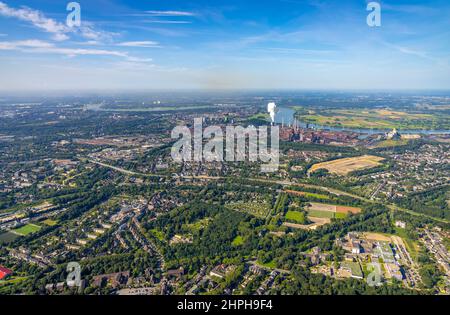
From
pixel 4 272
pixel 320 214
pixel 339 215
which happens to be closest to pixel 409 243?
pixel 339 215

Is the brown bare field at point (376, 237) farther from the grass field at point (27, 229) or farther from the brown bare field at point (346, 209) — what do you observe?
the grass field at point (27, 229)

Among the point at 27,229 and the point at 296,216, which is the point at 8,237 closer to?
the point at 27,229

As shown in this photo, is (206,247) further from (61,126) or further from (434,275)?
(61,126)

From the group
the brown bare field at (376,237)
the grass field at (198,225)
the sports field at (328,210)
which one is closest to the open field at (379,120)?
the sports field at (328,210)

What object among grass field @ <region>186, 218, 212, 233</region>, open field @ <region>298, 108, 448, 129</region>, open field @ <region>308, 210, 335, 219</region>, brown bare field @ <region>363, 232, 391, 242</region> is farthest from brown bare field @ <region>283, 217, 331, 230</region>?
open field @ <region>298, 108, 448, 129</region>

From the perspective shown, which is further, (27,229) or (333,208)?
(333,208)
